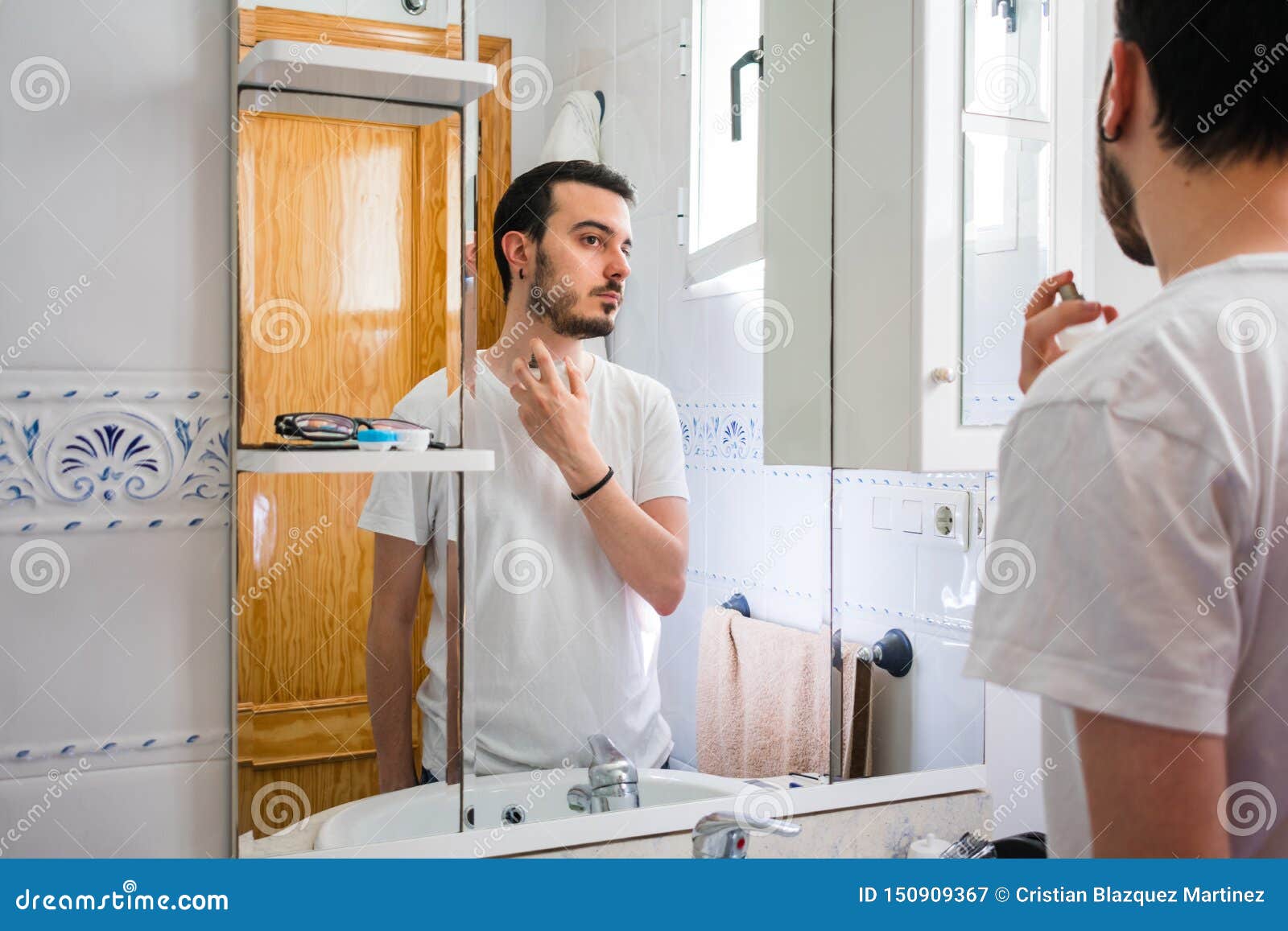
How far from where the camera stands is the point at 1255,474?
63 cm

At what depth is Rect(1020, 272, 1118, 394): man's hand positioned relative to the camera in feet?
3.71

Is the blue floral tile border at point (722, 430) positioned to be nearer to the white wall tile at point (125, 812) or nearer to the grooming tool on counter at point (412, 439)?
the grooming tool on counter at point (412, 439)

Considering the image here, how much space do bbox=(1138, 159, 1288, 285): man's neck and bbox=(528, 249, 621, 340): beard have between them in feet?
1.53

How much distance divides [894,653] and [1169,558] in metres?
0.58

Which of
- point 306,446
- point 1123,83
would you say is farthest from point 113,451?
point 1123,83

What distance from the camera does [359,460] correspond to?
0.85m

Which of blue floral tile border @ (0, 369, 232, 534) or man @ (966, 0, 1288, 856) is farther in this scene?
blue floral tile border @ (0, 369, 232, 534)

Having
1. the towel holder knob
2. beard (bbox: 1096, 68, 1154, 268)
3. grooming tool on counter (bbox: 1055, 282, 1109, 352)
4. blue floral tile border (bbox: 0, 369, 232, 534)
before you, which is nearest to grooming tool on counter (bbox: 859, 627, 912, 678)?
the towel holder knob

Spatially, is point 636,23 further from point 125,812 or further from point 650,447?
point 125,812

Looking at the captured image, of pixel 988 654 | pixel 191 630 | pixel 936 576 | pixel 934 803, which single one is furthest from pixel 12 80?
pixel 934 803

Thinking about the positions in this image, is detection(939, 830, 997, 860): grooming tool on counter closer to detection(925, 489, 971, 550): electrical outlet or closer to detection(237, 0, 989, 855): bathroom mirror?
detection(237, 0, 989, 855): bathroom mirror

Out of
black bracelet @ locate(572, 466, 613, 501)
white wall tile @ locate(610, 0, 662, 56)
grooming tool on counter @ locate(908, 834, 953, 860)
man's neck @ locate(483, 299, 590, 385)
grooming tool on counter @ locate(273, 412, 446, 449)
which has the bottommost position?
grooming tool on counter @ locate(908, 834, 953, 860)

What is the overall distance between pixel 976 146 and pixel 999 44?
11 centimetres

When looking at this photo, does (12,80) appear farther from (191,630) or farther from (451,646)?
(451,646)
